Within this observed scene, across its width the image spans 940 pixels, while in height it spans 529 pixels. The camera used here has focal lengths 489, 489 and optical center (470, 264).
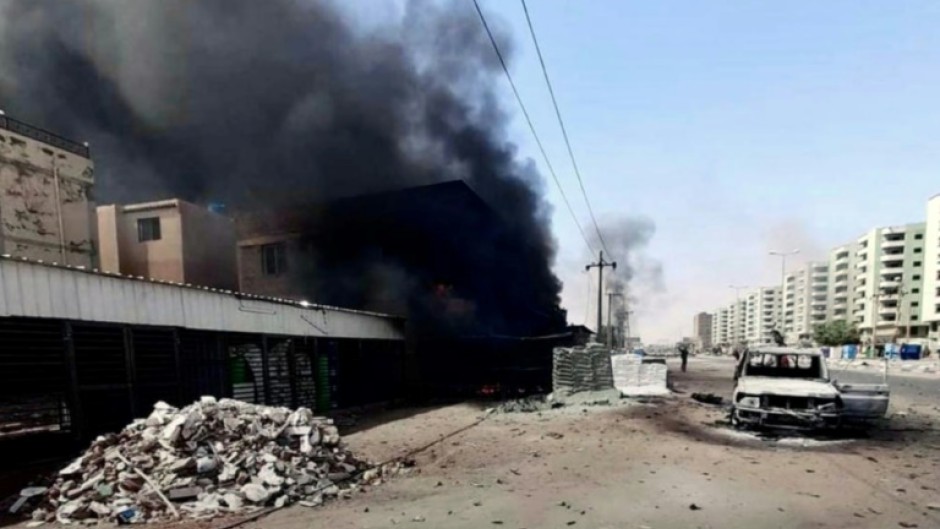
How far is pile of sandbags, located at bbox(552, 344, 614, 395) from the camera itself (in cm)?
1589

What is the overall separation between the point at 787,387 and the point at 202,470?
1024 cm

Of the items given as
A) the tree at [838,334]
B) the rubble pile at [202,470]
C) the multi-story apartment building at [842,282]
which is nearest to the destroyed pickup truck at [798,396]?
the rubble pile at [202,470]

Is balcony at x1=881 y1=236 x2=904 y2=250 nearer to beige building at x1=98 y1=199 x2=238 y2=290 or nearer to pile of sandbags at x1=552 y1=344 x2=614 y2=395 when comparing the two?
pile of sandbags at x1=552 y1=344 x2=614 y2=395

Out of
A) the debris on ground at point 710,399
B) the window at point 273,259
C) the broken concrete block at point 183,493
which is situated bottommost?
the debris on ground at point 710,399

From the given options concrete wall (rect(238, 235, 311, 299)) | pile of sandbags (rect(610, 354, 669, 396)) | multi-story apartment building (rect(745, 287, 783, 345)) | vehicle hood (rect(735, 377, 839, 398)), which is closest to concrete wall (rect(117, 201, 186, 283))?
concrete wall (rect(238, 235, 311, 299))

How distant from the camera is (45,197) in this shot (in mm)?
20750

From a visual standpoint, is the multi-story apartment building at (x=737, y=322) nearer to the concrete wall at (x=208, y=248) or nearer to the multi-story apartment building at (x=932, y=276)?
the multi-story apartment building at (x=932, y=276)

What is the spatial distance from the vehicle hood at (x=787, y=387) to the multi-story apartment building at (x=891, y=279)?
88533mm

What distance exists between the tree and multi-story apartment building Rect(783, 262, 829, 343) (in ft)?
108

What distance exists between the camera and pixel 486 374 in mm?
20031

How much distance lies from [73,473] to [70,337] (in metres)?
2.54

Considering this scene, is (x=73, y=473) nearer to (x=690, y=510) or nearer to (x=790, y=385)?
(x=690, y=510)

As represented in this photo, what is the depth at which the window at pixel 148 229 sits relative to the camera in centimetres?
2150

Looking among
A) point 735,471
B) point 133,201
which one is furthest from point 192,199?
point 735,471
